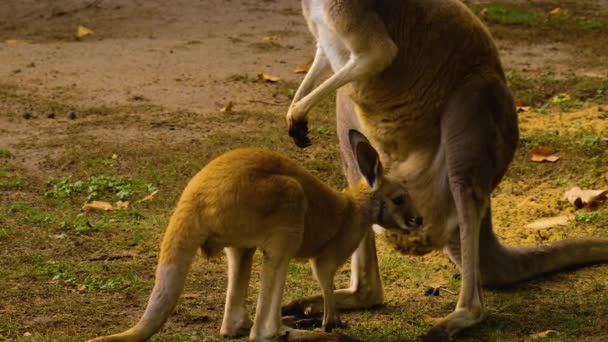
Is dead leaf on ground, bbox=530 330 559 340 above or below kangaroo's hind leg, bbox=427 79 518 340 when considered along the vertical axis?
below

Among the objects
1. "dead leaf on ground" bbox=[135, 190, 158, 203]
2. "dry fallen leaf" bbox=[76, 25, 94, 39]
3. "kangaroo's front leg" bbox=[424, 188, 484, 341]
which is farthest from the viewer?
"dry fallen leaf" bbox=[76, 25, 94, 39]

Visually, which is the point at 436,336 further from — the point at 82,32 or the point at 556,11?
the point at 556,11

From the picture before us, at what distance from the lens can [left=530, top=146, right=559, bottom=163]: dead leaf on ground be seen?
7.45m

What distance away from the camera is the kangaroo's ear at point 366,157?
5.00 m

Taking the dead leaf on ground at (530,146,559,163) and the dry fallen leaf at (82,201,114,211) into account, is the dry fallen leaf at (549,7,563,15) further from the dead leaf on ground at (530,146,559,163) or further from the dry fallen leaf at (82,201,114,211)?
the dry fallen leaf at (82,201,114,211)

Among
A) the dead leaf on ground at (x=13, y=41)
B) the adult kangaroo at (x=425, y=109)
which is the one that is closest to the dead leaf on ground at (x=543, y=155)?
the adult kangaroo at (x=425, y=109)

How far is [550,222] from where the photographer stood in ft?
21.6

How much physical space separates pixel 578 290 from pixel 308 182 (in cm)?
160

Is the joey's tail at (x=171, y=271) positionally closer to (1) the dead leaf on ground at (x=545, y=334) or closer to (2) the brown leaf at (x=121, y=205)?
(1) the dead leaf on ground at (x=545, y=334)

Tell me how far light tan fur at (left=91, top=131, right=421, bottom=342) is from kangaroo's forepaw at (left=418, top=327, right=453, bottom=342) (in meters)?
0.39

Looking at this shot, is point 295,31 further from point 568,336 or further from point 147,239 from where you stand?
point 568,336

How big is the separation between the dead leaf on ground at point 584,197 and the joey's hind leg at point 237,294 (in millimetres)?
2555

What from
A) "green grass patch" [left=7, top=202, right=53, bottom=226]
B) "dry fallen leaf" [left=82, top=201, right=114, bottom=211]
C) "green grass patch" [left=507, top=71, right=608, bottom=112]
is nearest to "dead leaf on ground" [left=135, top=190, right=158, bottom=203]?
"dry fallen leaf" [left=82, top=201, right=114, bottom=211]

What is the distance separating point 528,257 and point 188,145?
9.37 feet
